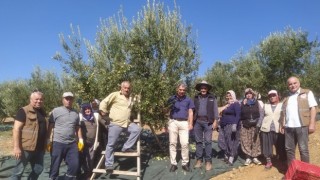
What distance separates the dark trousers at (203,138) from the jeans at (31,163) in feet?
12.4

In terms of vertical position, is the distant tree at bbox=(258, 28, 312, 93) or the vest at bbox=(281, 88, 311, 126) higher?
the distant tree at bbox=(258, 28, 312, 93)

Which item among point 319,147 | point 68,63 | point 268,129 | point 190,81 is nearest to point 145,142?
point 190,81

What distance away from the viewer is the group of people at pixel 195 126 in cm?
682

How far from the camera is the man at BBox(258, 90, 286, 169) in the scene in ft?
25.9

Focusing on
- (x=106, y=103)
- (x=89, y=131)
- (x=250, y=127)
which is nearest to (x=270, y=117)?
(x=250, y=127)

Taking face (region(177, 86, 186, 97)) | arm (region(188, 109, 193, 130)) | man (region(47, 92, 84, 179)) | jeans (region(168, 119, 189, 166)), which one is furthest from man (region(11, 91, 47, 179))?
arm (region(188, 109, 193, 130))

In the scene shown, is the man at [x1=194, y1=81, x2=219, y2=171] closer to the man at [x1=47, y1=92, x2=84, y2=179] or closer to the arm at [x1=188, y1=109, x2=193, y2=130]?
the arm at [x1=188, y1=109, x2=193, y2=130]

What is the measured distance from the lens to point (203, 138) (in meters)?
8.57

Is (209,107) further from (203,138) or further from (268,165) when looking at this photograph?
(268,165)

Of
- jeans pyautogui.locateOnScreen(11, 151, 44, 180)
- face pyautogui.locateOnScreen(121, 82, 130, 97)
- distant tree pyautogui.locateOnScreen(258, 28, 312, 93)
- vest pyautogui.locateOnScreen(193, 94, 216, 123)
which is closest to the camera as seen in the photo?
A: jeans pyautogui.locateOnScreen(11, 151, 44, 180)

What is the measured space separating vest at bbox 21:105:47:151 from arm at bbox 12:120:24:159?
0.10 metres

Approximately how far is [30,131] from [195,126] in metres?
4.02

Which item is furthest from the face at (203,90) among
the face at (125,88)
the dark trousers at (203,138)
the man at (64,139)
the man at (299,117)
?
the man at (64,139)

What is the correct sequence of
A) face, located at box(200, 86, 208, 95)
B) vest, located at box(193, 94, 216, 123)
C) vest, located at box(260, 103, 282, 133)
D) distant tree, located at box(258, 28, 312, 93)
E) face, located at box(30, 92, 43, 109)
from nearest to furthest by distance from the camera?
face, located at box(30, 92, 43, 109)
vest, located at box(260, 103, 282, 133)
vest, located at box(193, 94, 216, 123)
face, located at box(200, 86, 208, 95)
distant tree, located at box(258, 28, 312, 93)
